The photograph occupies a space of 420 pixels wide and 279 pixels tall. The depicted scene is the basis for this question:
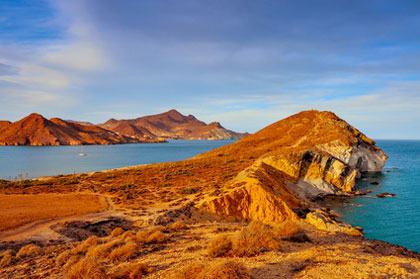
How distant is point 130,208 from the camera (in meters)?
22.2

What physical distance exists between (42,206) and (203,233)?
17336mm

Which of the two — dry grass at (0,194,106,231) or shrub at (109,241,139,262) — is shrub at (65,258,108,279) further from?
dry grass at (0,194,106,231)

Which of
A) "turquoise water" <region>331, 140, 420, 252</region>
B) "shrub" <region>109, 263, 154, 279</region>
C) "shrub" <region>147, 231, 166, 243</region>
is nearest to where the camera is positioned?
"shrub" <region>109, 263, 154, 279</region>

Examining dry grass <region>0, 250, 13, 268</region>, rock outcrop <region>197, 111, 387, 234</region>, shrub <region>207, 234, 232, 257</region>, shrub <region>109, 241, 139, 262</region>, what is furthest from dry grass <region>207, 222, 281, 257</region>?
rock outcrop <region>197, 111, 387, 234</region>

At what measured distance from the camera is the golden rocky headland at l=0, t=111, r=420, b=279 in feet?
26.3

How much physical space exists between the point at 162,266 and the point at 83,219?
→ 1286cm

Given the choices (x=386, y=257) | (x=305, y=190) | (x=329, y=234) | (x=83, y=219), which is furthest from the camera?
(x=305, y=190)

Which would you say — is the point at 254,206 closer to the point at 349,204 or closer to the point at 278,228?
the point at 278,228

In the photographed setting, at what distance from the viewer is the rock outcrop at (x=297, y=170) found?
19891mm

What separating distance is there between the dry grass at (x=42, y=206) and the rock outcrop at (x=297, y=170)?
36.8 ft

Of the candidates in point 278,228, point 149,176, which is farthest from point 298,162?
point 278,228

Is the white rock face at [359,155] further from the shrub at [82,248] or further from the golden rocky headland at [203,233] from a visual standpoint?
the shrub at [82,248]

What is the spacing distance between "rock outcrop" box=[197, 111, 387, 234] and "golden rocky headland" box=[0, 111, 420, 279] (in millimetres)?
154

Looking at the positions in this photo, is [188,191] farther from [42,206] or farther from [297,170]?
[297,170]
